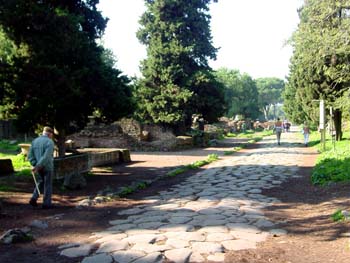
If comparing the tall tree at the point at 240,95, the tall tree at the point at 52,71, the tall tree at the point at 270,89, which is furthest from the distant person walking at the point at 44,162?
the tall tree at the point at 270,89

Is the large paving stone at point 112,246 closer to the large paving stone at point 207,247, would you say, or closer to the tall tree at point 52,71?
the large paving stone at point 207,247

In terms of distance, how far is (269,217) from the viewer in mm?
7020

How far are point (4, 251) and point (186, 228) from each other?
2489 mm

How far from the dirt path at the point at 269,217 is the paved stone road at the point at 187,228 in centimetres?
22

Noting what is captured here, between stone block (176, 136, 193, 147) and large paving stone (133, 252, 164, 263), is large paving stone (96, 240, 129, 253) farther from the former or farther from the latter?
stone block (176, 136, 193, 147)

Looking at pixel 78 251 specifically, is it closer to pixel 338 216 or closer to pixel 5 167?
pixel 338 216

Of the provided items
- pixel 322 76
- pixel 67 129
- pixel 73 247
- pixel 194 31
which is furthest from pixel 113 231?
pixel 194 31

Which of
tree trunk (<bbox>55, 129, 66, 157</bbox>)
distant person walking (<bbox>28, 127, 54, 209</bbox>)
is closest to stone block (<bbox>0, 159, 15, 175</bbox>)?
tree trunk (<bbox>55, 129, 66, 157</bbox>)

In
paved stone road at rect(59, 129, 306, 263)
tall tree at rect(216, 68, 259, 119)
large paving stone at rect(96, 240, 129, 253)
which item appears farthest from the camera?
tall tree at rect(216, 68, 259, 119)

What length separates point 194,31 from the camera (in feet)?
95.8

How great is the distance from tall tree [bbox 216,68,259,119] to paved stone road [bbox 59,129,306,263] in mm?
61270

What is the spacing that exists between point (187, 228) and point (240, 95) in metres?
67.4

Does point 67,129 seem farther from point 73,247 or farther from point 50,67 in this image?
point 73,247

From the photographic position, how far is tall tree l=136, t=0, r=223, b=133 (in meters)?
27.9
